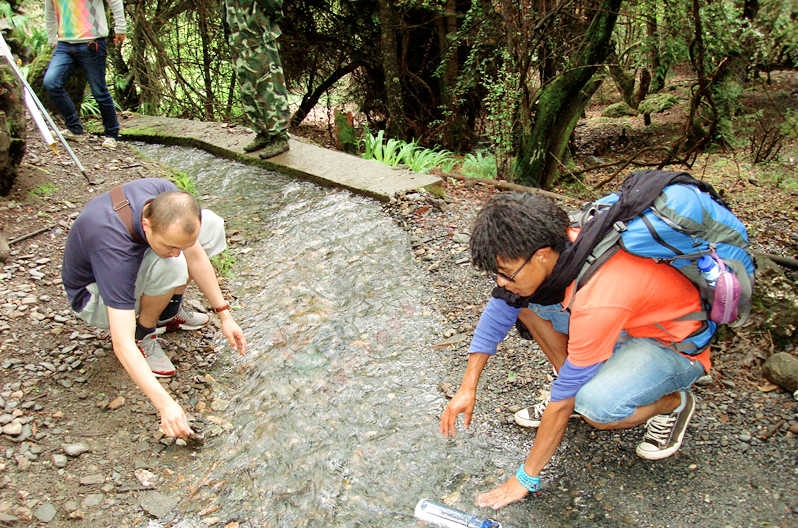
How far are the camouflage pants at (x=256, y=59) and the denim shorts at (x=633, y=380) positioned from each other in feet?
13.7

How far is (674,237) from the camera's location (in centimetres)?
204

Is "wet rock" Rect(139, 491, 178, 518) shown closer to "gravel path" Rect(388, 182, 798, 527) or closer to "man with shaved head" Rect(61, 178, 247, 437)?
"man with shaved head" Rect(61, 178, 247, 437)

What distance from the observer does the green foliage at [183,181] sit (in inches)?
215

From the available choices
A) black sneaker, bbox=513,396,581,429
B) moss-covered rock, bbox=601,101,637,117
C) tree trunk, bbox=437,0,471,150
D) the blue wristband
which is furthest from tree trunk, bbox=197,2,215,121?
the blue wristband

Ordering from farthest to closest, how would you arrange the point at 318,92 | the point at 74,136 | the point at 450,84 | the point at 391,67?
the point at 318,92 < the point at 450,84 < the point at 391,67 < the point at 74,136

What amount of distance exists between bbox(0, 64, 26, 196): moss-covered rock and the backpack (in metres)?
4.13

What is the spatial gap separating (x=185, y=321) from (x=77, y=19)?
361cm

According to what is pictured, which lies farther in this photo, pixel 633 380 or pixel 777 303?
pixel 777 303

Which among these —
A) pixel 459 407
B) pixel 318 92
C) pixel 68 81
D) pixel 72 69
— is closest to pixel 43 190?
pixel 72 69

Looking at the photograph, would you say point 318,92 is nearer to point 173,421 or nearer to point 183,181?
point 183,181

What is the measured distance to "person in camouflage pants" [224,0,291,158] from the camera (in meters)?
5.18

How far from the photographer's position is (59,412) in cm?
293

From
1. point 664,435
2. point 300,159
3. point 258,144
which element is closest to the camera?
point 664,435

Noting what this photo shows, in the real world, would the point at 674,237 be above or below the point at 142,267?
above
